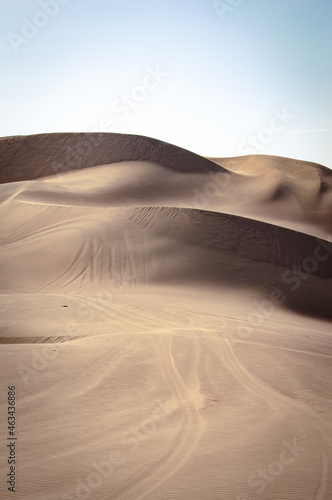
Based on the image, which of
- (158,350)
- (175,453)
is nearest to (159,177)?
(158,350)

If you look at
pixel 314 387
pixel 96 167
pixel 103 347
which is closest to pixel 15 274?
pixel 103 347

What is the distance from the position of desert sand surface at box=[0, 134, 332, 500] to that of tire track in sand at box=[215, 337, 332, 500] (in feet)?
0.10

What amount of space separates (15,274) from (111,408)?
1034 cm

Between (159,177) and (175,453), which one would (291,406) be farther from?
(159,177)

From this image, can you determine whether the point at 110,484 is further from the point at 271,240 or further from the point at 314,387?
the point at 271,240

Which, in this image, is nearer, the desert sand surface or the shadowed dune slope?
the desert sand surface

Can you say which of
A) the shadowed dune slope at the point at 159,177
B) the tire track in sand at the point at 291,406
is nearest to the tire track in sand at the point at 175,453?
the tire track in sand at the point at 291,406

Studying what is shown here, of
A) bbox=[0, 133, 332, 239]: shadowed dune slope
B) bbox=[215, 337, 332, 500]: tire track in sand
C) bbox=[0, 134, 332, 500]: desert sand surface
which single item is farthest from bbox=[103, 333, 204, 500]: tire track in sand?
bbox=[0, 133, 332, 239]: shadowed dune slope

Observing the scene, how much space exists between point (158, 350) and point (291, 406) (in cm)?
274

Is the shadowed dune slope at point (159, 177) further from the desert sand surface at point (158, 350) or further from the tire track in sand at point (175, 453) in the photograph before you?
the tire track in sand at point (175, 453)

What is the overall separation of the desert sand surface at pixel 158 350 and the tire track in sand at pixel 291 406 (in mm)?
29

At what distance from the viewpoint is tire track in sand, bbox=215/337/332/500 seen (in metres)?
5.22

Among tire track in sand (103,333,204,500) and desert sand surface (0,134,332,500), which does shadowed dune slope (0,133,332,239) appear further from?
tire track in sand (103,333,204,500)

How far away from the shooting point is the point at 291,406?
7316mm
